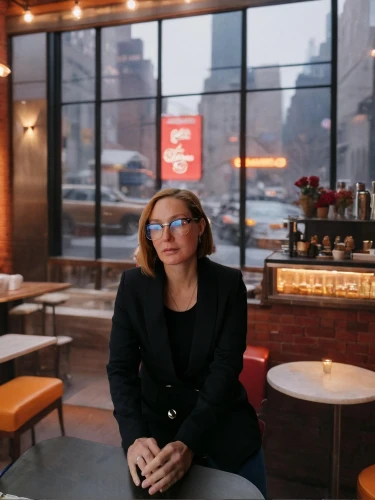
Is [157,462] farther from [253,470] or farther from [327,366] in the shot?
[327,366]

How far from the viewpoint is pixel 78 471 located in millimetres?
1382

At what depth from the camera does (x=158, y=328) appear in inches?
71.1

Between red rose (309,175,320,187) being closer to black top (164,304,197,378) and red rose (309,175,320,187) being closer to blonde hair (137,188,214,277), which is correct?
blonde hair (137,188,214,277)

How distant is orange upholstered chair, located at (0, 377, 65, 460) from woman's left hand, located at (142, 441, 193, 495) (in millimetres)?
1664

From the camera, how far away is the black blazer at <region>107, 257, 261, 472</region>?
1755 mm

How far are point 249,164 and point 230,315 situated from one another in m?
5.59

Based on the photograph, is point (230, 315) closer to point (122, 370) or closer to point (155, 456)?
point (122, 370)

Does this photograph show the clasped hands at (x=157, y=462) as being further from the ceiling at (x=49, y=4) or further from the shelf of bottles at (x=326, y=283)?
the ceiling at (x=49, y=4)

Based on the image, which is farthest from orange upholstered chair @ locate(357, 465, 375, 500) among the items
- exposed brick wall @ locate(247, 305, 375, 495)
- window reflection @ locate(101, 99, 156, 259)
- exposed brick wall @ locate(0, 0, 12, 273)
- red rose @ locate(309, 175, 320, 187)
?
window reflection @ locate(101, 99, 156, 259)

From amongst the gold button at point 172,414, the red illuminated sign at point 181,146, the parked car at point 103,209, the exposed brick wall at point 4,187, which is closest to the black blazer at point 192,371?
the gold button at point 172,414

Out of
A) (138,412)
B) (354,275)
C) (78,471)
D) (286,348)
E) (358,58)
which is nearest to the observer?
(78,471)

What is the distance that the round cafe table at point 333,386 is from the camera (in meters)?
2.59

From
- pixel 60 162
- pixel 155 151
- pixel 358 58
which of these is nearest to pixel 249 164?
pixel 155 151

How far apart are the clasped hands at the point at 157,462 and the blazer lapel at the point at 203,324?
301 mm
